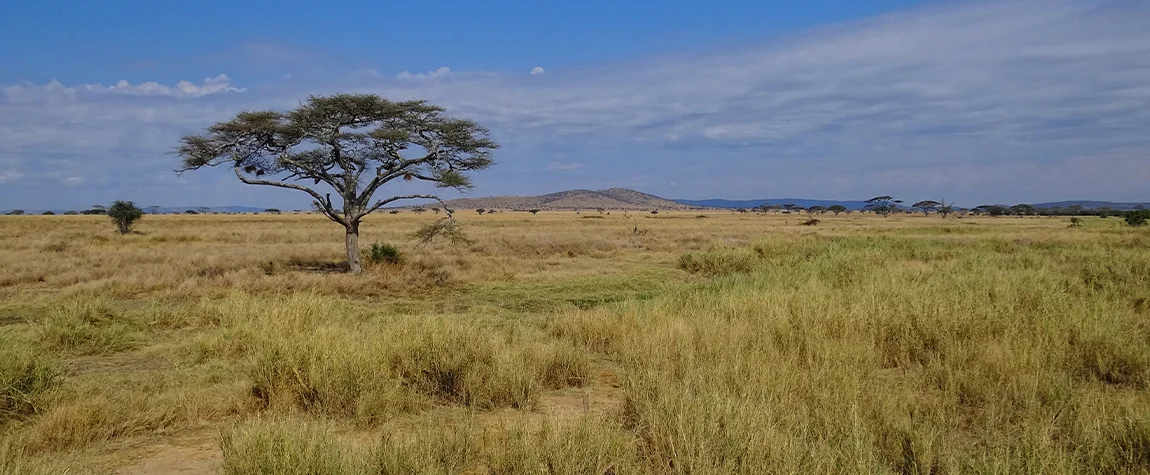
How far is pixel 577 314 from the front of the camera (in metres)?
11.1

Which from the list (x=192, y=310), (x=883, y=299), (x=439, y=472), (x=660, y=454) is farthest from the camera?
(x=192, y=310)

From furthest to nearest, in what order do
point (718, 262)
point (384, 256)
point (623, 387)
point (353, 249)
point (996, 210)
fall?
1. point (996, 210)
2. point (718, 262)
3. point (384, 256)
4. point (353, 249)
5. point (623, 387)

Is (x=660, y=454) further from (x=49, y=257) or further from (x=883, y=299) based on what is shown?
(x=49, y=257)

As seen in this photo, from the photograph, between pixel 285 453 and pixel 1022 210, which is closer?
pixel 285 453

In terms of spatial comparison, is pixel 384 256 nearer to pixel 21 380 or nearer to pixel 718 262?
pixel 718 262

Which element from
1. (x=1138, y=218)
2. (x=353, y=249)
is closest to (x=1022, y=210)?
(x=1138, y=218)

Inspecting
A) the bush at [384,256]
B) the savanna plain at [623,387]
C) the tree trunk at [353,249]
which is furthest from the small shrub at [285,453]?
Result: the bush at [384,256]

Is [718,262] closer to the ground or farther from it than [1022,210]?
closer to the ground

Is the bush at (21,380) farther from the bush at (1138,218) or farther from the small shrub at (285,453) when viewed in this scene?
the bush at (1138,218)

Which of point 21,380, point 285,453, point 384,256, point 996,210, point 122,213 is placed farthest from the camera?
point 996,210

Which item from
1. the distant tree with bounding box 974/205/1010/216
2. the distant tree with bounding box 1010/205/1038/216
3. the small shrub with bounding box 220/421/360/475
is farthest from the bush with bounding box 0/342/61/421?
the distant tree with bounding box 1010/205/1038/216

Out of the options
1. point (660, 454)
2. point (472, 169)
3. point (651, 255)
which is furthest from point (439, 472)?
point (651, 255)

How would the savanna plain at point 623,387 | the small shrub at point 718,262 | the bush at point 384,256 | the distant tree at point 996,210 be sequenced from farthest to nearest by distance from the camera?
the distant tree at point 996,210, the small shrub at point 718,262, the bush at point 384,256, the savanna plain at point 623,387

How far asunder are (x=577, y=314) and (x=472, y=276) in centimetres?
1073
